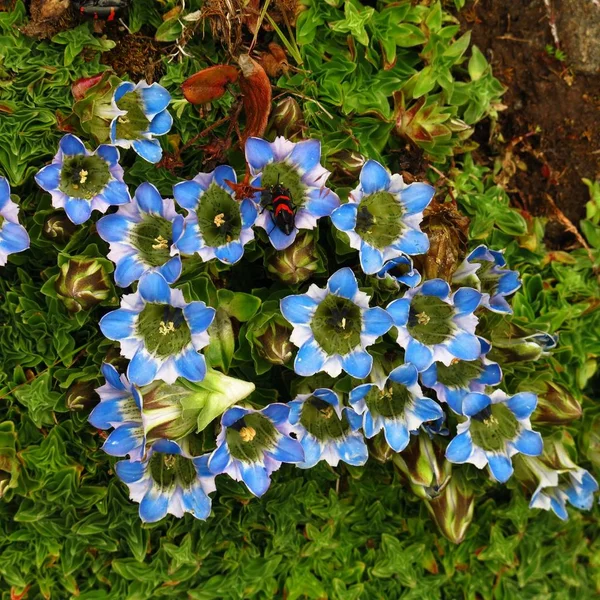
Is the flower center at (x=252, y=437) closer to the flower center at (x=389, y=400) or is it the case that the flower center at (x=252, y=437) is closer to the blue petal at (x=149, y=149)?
the flower center at (x=389, y=400)

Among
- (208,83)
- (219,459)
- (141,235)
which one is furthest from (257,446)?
(208,83)

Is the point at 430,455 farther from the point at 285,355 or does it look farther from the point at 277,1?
the point at 277,1

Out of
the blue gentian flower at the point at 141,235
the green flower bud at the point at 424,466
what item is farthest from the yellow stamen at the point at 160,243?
the green flower bud at the point at 424,466

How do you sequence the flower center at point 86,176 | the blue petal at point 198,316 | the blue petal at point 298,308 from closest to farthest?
the blue petal at point 198,316 → the blue petal at point 298,308 → the flower center at point 86,176

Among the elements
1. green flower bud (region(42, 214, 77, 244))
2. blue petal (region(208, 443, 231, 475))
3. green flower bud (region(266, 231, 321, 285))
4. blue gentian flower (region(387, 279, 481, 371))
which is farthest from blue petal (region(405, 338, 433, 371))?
green flower bud (region(42, 214, 77, 244))

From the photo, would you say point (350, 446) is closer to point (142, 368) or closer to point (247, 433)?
point (247, 433)

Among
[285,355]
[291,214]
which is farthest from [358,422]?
[291,214]
